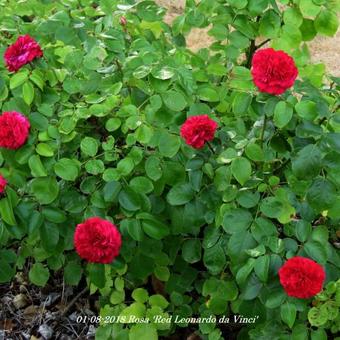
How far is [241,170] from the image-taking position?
6.26ft

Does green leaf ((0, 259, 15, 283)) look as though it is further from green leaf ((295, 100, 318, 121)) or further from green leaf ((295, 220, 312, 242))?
green leaf ((295, 100, 318, 121))

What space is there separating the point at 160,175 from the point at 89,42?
22.4 inches

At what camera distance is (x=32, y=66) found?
2.14 m

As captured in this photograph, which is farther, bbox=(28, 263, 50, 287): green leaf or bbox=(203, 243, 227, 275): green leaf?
bbox=(28, 263, 50, 287): green leaf

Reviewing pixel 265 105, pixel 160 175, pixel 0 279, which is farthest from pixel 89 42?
pixel 0 279

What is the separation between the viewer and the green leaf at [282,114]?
1.81m

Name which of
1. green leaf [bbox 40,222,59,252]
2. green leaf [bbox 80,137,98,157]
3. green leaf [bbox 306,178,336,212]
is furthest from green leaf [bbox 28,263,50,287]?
green leaf [bbox 306,178,336,212]

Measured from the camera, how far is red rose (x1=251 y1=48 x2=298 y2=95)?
1.77 meters

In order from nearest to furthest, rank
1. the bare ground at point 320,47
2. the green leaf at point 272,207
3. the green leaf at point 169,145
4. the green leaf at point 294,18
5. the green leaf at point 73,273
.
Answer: the green leaf at point 272,207, the green leaf at point 169,145, the green leaf at point 294,18, the green leaf at point 73,273, the bare ground at point 320,47

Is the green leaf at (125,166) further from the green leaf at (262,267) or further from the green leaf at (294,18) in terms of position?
the green leaf at (294,18)

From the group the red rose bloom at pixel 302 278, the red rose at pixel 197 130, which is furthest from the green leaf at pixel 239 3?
the red rose bloom at pixel 302 278

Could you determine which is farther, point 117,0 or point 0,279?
point 117,0

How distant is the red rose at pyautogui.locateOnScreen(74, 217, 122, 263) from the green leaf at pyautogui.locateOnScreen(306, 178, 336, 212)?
0.57 meters

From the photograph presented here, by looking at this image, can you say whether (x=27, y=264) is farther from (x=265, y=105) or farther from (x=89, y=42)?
(x=265, y=105)
